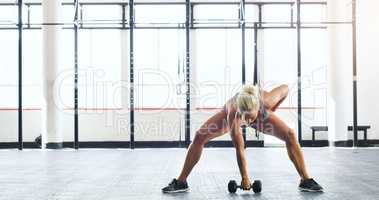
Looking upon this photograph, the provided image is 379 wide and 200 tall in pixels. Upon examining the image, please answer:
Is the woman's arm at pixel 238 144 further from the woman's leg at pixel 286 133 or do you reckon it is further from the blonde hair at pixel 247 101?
the woman's leg at pixel 286 133

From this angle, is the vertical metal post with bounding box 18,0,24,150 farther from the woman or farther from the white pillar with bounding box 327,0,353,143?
the woman

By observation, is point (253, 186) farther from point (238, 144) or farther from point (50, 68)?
point (50, 68)

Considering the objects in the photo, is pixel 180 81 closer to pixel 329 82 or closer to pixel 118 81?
pixel 118 81

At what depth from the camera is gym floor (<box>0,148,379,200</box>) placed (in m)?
4.75

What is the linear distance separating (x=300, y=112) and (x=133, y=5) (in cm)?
425

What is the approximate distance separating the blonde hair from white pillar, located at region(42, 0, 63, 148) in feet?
23.5

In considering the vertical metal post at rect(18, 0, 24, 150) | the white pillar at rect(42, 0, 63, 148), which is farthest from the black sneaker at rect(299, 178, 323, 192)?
the vertical metal post at rect(18, 0, 24, 150)

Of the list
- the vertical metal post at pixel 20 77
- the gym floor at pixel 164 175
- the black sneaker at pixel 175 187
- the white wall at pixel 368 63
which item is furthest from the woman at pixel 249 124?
the white wall at pixel 368 63

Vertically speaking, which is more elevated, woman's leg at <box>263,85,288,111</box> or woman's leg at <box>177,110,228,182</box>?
woman's leg at <box>263,85,288,111</box>

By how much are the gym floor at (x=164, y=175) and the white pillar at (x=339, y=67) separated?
48.3 inches

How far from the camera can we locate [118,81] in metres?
12.1

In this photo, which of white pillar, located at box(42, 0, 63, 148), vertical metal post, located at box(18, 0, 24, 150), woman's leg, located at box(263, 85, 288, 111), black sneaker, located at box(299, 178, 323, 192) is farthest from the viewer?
vertical metal post, located at box(18, 0, 24, 150)

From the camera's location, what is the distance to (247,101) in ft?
13.4

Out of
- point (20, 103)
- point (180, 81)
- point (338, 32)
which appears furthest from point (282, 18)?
point (20, 103)
